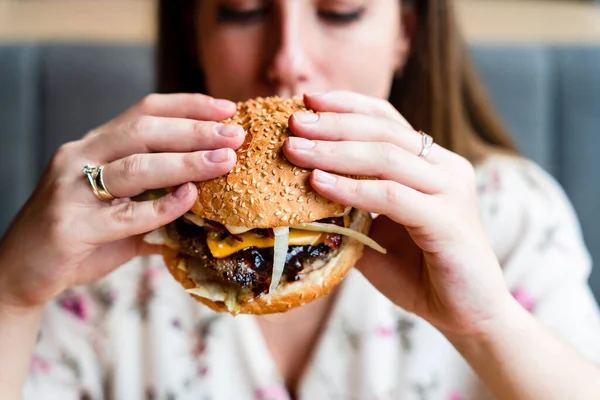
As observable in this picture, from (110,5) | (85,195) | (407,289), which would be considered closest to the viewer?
(85,195)

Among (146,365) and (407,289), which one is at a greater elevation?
(407,289)

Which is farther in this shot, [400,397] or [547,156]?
[547,156]

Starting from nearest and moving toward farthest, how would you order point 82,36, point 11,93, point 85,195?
point 85,195 → point 11,93 → point 82,36

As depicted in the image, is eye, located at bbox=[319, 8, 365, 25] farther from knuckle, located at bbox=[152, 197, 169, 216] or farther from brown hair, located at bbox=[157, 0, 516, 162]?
knuckle, located at bbox=[152, 197, 169, 216]

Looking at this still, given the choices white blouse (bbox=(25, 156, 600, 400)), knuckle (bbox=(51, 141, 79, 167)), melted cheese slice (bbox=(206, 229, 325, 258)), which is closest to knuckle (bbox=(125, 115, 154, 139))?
knuckle (bbox=(51, 141, 79, 167))

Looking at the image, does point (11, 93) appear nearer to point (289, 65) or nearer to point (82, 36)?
point (82, 36)

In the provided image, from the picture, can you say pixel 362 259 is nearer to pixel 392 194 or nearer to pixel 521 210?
pixel 392 194

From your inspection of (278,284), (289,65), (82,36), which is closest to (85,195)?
(278,284)

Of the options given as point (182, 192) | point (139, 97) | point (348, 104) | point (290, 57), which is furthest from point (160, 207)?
point (139, 97)
